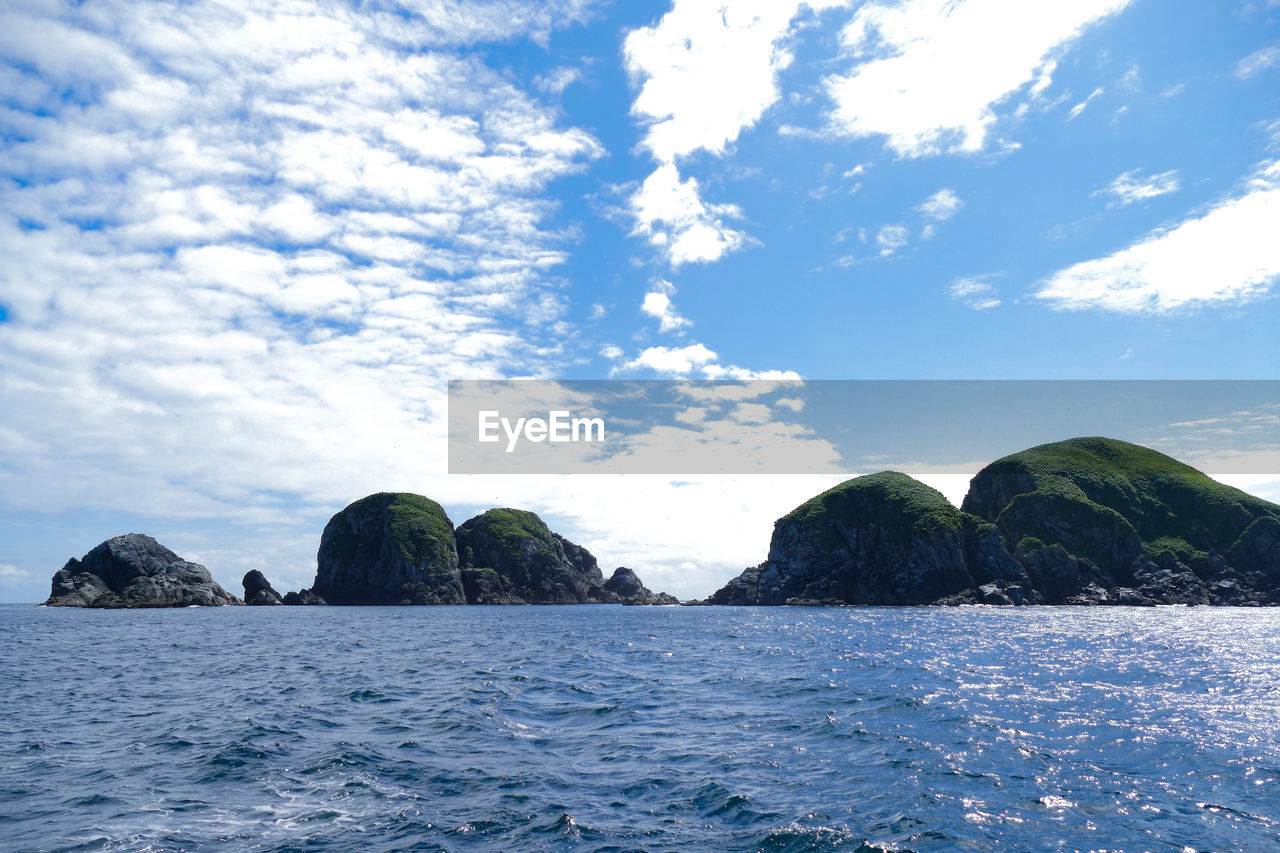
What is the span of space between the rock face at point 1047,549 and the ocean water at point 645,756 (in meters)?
134

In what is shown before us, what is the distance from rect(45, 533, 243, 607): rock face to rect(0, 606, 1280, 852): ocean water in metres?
164

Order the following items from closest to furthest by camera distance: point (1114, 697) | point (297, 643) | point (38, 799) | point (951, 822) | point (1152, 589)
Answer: point (951, 822), point (38, 799), point (1114, 697), point (297, 643), point (1152, 589)

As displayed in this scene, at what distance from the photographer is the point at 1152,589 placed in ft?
530

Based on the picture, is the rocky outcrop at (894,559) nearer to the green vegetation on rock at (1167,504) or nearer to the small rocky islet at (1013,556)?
the small rocky islet at (1013,556)

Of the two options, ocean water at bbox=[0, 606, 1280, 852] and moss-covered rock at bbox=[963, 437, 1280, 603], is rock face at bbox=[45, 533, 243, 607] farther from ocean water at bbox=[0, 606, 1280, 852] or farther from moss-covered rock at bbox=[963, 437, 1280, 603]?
moss-covered rock at bbox=[963, 437, 1280, 603]

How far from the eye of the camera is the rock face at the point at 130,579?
170 meters

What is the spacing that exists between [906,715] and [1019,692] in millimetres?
9566

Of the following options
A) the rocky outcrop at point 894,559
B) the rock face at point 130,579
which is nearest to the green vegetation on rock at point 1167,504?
the rocky outcrop at point 894,559

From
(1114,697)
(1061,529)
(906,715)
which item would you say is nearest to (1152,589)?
(1061,529)

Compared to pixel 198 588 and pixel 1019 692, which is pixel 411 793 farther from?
pixel 198 588

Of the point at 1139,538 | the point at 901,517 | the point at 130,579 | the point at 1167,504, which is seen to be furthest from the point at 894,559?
the point at 130,579

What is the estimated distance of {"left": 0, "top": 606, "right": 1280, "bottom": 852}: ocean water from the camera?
14.3 m

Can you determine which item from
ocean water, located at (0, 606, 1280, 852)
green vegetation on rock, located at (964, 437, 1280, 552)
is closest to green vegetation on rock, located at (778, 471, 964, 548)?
green vegetation on rock, located at (964, 437, 1280, 552)

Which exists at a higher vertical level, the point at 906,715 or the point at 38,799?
the point at 38,799
